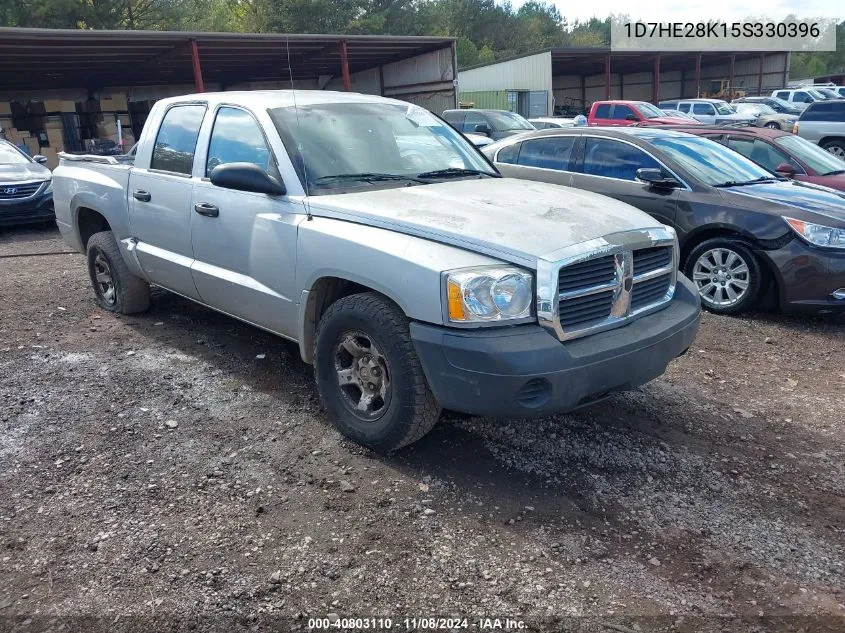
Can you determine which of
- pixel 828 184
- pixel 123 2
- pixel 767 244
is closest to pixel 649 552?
pixel 767 244

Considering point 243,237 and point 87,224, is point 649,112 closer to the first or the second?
point 87,224

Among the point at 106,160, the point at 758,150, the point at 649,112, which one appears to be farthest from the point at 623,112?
the point at 106,160

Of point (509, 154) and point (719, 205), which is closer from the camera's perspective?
point (719, 205)

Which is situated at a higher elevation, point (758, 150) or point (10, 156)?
point (10, 156)

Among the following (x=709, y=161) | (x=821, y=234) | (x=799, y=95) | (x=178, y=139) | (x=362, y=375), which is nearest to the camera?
(x=362, y=375)

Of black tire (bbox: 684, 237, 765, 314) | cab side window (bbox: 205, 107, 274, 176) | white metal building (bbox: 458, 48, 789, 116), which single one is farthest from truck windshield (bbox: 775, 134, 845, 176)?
white metal building (bbox: 458, 48, 789, 116)

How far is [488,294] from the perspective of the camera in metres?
3.18

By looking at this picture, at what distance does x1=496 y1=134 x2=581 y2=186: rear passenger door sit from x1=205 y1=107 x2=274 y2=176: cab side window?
4.00 meters

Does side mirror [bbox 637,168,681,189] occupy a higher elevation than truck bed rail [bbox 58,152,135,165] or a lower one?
lower

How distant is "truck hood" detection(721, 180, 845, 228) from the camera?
5.90m

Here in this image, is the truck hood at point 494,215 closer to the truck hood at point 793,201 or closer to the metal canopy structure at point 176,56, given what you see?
the truck hood at point 793,201

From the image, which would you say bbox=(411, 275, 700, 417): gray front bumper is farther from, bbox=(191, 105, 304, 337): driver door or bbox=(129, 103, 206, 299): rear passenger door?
bbox=(129, 103, 206, 299): rear passenger door

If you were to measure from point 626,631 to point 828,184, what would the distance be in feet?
26.5

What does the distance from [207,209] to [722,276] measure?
14.8 feet
